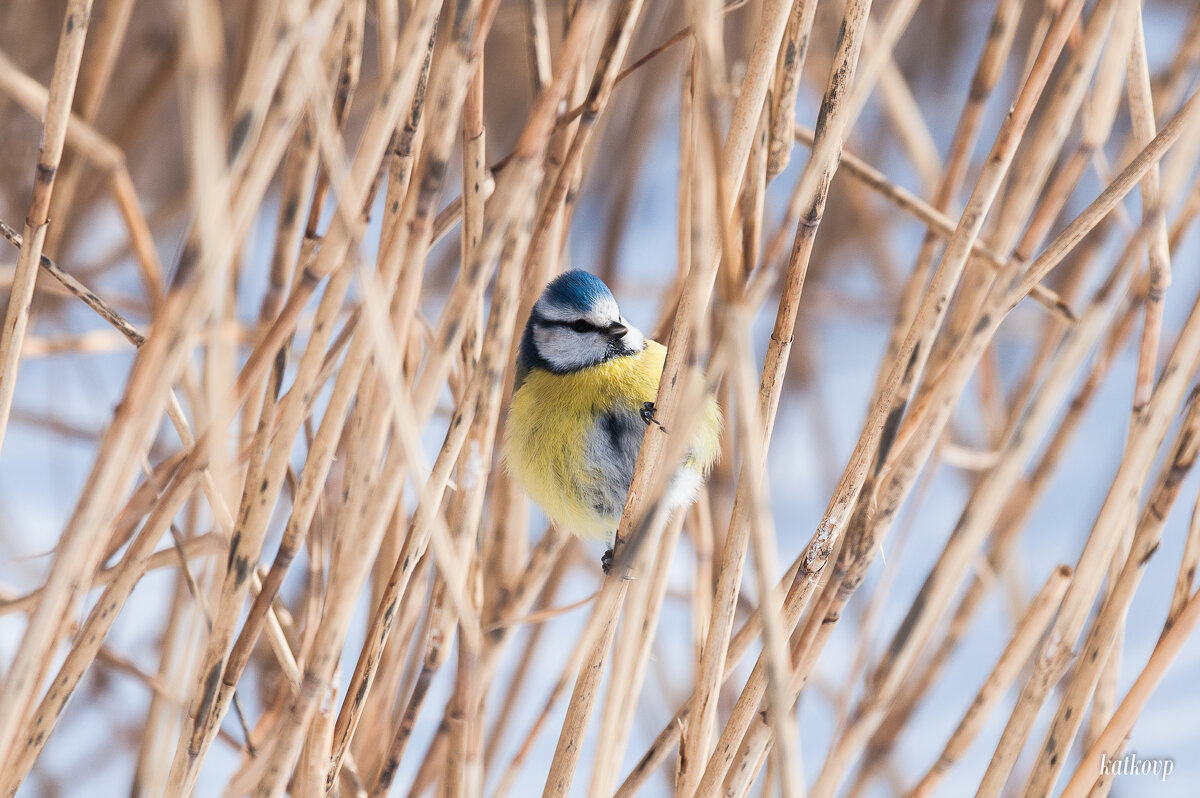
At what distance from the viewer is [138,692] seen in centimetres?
176

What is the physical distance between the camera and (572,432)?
0.96 metres

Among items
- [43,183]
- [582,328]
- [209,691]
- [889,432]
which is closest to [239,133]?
[43,183]

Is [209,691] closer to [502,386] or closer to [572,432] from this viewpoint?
[502,386]

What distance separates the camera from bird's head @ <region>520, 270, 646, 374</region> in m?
1.01

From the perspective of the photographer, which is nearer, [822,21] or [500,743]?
[500,743]

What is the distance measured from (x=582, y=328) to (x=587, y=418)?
12 centimetres

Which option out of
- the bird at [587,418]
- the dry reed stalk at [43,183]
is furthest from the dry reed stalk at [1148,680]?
the dry reed stalk at [43,183]

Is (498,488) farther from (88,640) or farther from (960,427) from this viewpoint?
(960,427)

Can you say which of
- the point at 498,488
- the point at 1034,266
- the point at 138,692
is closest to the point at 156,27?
the point at 498,488

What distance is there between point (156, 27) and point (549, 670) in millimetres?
1382

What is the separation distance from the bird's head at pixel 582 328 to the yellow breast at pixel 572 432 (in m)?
0.02

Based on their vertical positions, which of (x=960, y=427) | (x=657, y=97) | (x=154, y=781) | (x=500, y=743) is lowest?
(x=154, y=781)

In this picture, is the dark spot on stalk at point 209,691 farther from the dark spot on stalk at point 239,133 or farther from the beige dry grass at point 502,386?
the dark spot on stalk at point 239,133

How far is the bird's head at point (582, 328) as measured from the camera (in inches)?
39.8
